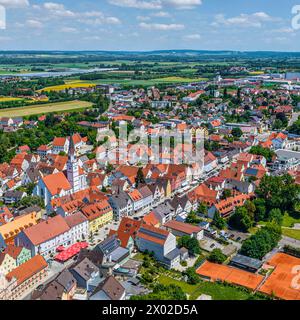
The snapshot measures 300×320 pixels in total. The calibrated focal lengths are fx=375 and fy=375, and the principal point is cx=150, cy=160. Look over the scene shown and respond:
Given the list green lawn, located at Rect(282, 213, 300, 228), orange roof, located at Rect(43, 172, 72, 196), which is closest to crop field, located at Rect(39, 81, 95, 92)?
orange roof, located at Rect(43, 172, 72, 196)

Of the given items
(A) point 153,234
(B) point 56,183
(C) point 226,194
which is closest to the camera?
(A) point 153,234

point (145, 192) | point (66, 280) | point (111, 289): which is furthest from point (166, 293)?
point (145, 192)

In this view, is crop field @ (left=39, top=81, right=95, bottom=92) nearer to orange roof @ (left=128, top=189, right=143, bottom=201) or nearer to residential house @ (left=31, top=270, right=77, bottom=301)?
Answer: orange roof @ (left=128, top=189, right=143, bottom=201)

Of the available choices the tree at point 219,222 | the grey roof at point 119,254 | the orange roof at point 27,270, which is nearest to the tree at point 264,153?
the tree at point 219,222

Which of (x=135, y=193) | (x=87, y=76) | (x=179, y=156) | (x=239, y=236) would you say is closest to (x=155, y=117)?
(x=179, y=156)

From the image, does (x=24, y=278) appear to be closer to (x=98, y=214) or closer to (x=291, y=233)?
(x=98, y=214)
